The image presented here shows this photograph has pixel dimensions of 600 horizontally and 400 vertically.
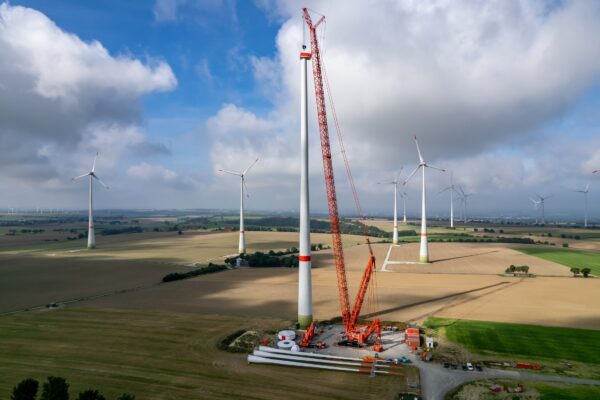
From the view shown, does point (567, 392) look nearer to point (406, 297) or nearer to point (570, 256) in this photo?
point (406, 297)

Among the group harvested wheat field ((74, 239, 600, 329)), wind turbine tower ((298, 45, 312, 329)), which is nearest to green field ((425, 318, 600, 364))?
harvested wheat field ((74, 239, 600, 329))

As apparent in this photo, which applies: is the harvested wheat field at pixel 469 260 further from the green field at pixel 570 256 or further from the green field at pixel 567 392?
the green field at pixel 567 392

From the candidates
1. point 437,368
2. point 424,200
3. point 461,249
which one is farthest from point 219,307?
point 461,249

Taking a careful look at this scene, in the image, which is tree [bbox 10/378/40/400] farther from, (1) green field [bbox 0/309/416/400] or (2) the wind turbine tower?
(2) the wind turbine tower

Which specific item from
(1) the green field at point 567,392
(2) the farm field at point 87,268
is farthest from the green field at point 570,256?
(2) the farm field at point 87,268

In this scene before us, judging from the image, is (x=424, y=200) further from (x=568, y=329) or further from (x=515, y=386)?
(x=515, y=386)

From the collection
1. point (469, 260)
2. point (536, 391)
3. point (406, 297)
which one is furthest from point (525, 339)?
point (469, 260)
